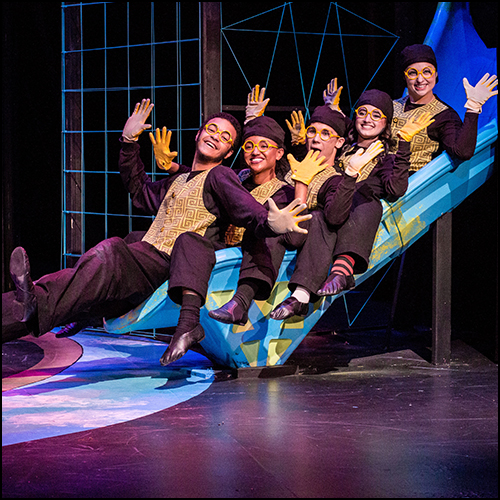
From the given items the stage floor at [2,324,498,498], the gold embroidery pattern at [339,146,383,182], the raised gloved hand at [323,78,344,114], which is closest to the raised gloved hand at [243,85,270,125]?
the raised gloved hand at [323,78,344,114]

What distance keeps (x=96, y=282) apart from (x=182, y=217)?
586 millimetres

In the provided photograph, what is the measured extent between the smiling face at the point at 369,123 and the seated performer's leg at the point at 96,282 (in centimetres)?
128

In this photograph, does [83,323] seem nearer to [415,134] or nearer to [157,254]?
[157,254]

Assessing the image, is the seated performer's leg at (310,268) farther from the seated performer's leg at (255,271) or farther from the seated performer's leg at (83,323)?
the seated performer's leg at (83,323)

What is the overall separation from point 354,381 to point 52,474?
1.71 meters

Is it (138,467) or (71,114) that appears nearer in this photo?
(138,467)

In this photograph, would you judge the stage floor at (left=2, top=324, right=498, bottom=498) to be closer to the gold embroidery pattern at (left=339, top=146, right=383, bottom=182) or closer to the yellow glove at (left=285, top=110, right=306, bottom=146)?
the gold embroidery pattern at (left=339, top=146, right=383, bottom=182)

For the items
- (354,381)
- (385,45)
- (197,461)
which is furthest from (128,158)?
(385,45)

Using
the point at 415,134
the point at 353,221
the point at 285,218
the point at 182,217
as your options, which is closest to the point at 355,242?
the point at 353,221

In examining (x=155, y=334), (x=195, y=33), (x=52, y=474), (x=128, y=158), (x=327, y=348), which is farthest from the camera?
(x=195, y=33)

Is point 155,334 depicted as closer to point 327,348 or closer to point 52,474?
point 327,348

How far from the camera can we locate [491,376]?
3.64m

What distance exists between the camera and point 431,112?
4.09 m

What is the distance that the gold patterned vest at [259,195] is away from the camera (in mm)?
3725
